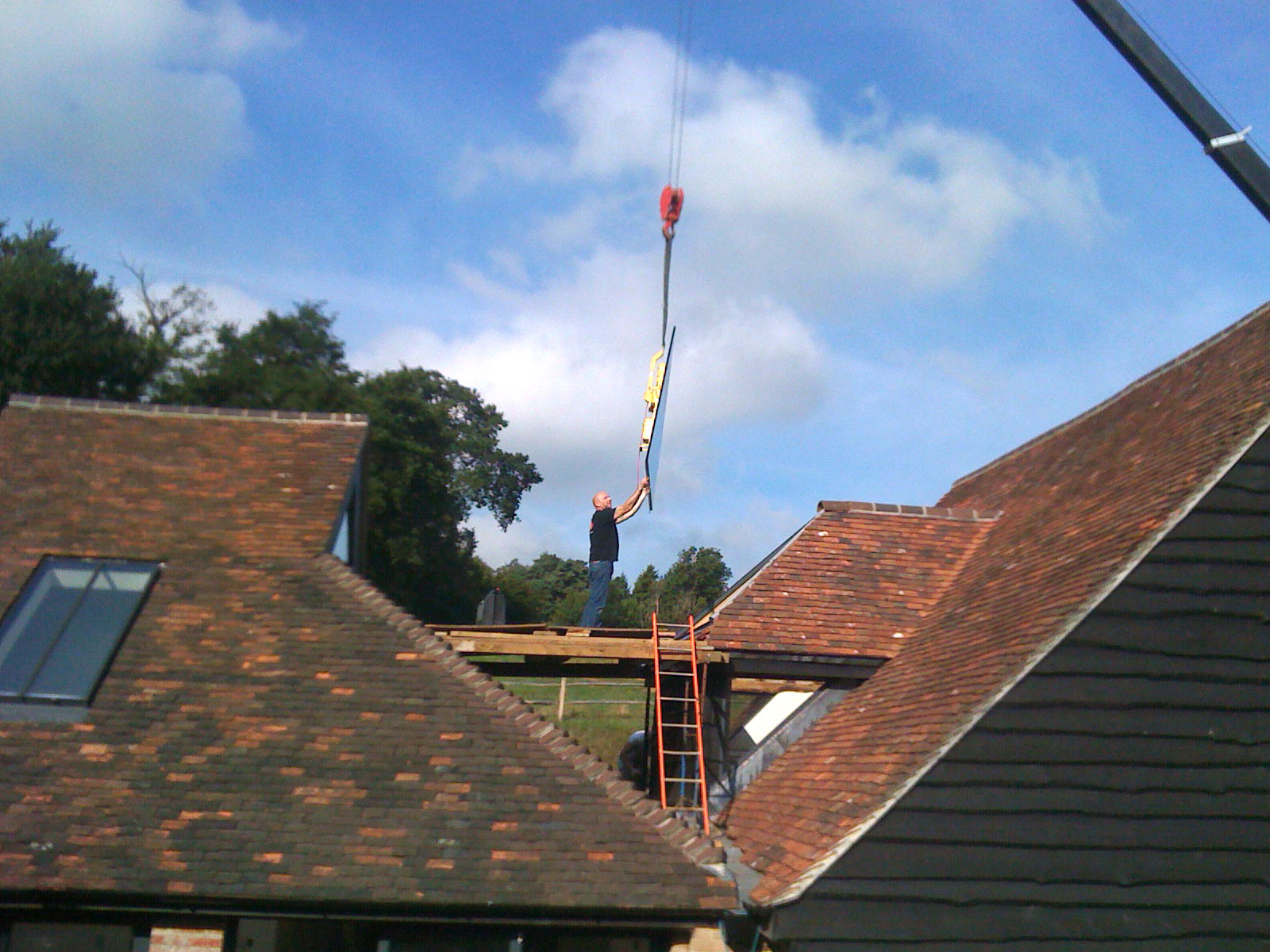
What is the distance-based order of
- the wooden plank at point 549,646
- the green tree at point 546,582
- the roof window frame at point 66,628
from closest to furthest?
the roof window frame at point 66,628, the wooden plank at point 549,646, the green tree at point 546,582

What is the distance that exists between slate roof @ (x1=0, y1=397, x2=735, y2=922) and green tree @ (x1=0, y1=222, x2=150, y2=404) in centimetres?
2158

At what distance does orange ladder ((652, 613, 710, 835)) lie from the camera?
1140 centimetres

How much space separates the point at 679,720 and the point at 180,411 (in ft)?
25.6

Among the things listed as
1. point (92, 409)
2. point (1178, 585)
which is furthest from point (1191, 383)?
point (92, 409)

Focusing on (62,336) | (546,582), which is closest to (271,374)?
(62,336)

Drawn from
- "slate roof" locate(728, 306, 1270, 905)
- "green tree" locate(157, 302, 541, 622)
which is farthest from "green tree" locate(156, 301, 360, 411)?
"slate roof" locate(728, 306, 1270, 905)

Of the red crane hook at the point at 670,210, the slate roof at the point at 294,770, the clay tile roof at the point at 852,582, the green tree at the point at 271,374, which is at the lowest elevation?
the slate roof at the point at 294,770

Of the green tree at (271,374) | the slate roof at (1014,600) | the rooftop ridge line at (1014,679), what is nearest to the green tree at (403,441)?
the green tree at (271,374)

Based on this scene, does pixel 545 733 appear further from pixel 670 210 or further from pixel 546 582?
pixel 546 582

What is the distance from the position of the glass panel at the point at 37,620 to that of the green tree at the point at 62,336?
22.3 m

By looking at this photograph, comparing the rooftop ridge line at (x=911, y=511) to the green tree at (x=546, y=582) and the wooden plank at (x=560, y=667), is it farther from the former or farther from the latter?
the green tree at (x=546, y=582)

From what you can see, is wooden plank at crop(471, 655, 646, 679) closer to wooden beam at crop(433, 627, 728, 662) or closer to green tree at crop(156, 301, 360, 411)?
wooden beam at crop(433, 627, 728, 662)

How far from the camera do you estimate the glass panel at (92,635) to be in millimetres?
9461

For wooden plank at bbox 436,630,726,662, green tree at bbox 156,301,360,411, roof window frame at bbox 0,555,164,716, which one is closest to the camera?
roof window frame at bbox 0,555,164,716
